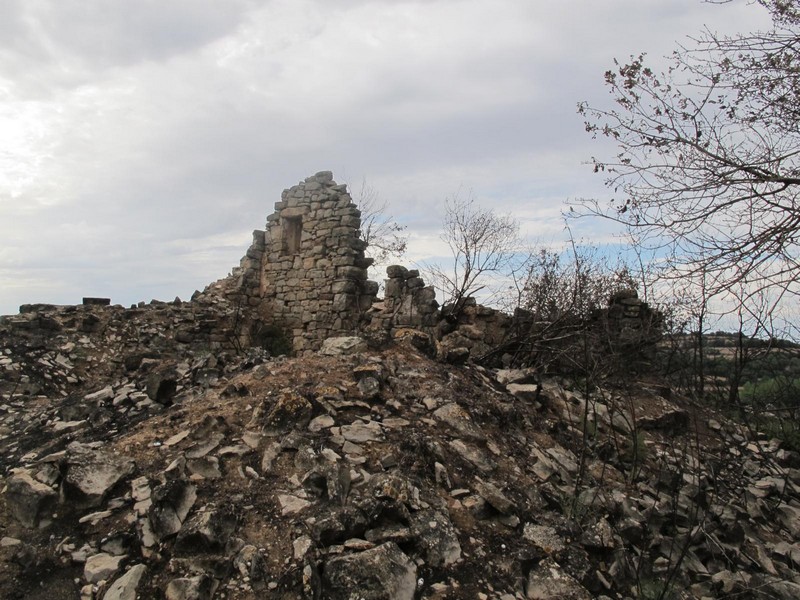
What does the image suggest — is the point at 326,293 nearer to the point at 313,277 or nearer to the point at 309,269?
the point at 313,277

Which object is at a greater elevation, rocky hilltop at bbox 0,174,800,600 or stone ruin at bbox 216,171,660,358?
stone ruin at bbox 216,171,660,358

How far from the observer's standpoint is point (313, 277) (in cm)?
994

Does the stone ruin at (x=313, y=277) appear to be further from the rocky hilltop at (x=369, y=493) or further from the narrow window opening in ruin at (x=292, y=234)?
the rocky hilltop at (x=369, y=493)

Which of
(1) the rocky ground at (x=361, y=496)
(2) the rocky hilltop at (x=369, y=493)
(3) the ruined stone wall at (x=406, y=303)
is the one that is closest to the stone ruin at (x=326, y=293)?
(3) the ruined stone wall at (x=406, y=303)

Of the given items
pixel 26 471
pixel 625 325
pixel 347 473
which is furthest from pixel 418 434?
pixel 625 325

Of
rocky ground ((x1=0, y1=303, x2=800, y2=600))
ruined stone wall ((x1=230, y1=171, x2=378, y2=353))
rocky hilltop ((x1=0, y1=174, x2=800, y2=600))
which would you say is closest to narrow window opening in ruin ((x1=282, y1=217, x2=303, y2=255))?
ruined stone wall ((x1=230, y1=171, x2=378, y2=353))

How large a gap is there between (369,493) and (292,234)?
26.3ft

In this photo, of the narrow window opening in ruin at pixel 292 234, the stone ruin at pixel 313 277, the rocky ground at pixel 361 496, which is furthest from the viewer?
the narrow window opening in ruin at pixel 292 234

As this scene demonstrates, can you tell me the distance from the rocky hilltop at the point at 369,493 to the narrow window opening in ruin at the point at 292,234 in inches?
185

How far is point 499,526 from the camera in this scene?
123 inches

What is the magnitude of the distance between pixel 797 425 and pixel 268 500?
21.4 ft

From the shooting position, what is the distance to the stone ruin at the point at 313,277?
947cm

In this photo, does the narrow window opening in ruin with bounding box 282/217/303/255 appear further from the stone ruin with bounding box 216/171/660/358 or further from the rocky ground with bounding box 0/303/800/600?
the rocky ground with bounding box 0/303/800/600

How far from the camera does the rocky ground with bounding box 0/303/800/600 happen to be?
8.54 feet
